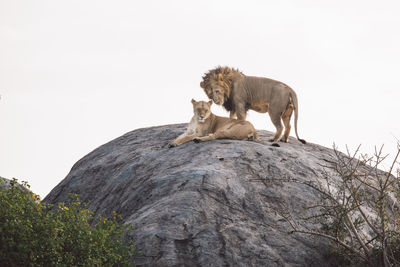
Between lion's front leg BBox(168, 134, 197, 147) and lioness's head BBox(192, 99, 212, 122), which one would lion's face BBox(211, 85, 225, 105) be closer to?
lioness's head BBox(192, 99, 212, 122)

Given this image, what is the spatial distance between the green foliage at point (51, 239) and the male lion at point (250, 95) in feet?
17.6

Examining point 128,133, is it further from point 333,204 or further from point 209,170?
point 333,204

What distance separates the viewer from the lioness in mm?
12555

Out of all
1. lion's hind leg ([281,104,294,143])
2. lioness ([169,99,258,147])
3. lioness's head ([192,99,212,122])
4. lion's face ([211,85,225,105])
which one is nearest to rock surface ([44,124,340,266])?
lion's hind leg ([281,104,294,143])

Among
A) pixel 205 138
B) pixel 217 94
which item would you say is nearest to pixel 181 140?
pixel 205 138

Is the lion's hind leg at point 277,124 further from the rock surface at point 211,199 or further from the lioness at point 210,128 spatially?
the lioness at point 210,128

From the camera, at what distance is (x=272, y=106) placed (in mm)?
13453

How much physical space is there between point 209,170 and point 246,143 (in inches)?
71.8

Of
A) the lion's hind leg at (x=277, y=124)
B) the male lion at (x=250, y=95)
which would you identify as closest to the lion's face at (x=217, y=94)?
the male lion at (x=250, y=95)

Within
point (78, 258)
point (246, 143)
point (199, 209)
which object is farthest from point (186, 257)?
point (246, 143)

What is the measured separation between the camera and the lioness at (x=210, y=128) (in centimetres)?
1255

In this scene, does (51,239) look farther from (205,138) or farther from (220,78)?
(220,78)

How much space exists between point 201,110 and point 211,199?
349 cm

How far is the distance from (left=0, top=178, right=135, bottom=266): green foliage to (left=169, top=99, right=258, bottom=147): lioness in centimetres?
377
